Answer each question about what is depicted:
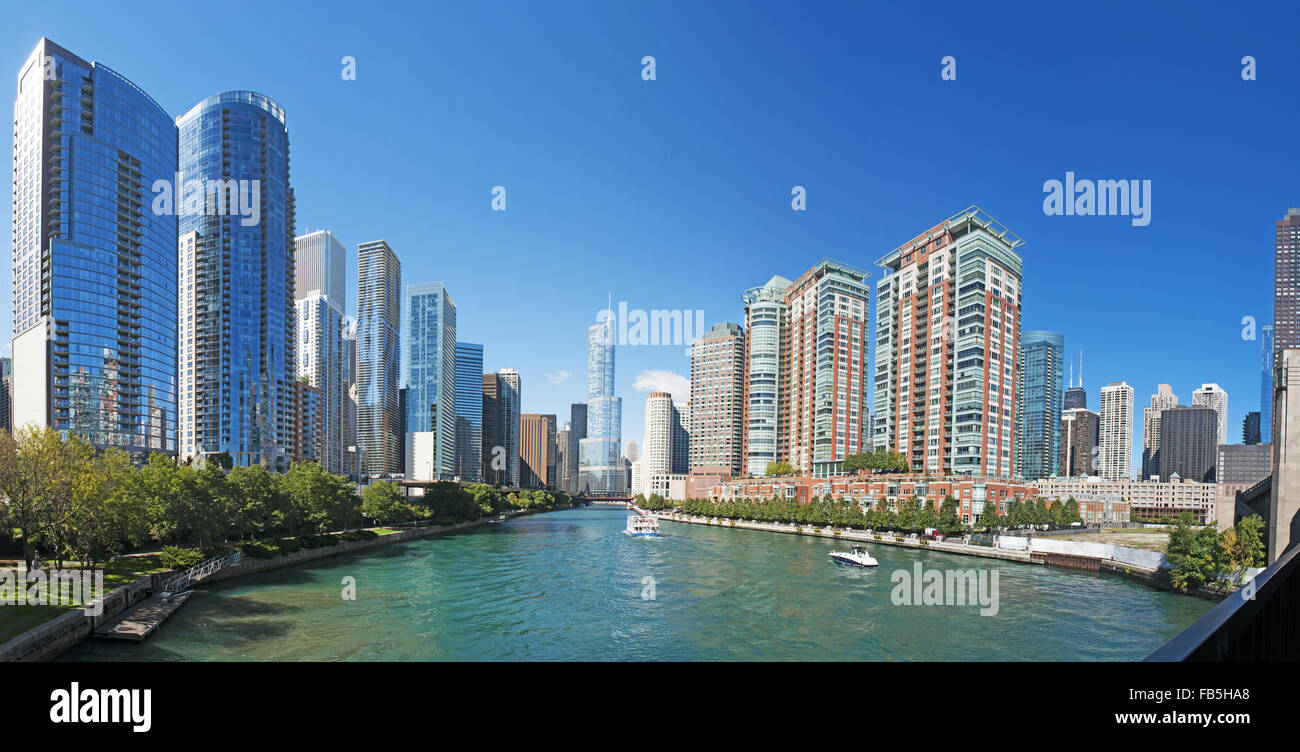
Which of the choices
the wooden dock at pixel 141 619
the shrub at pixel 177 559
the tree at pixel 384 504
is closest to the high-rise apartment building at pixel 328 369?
A: the tree at pixel 384 504

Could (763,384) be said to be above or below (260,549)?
above

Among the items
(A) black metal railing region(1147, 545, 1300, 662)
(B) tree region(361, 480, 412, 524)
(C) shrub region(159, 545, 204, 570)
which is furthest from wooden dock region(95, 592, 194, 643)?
(B) tree region(361, 480, 412, 524)

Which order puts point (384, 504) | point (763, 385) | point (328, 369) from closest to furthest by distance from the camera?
1. point (384, 504)
2. point (763, 385)
3. point (328, 369)

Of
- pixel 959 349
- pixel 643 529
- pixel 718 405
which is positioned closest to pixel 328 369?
pixel 718 405

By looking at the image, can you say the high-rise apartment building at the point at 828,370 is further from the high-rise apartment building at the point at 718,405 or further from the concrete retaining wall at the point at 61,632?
the concrete retaining wall at the point at 61,632

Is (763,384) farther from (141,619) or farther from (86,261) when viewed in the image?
(141,619)

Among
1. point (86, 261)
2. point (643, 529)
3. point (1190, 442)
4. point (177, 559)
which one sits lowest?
point (643, 529)
